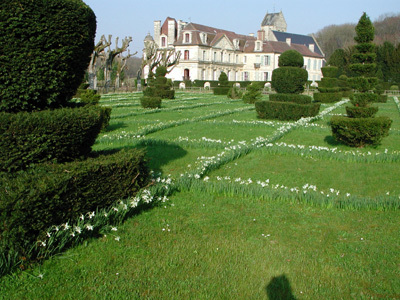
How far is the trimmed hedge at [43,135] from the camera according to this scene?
3889 millimetres

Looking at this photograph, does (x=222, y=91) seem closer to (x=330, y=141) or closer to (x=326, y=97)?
(x=326, y=97)

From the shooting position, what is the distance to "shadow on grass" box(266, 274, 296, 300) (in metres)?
3.10

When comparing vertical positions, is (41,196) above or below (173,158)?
above

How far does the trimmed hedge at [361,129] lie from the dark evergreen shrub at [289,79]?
19.5 feet

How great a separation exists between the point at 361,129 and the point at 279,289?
7367 mm

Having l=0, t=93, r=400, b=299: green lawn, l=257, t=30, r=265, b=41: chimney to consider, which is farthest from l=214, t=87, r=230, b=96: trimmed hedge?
l=0, t=93, r=400, b=299: green lawn

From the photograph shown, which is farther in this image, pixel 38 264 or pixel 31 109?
pixel 31 109

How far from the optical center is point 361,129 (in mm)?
9562

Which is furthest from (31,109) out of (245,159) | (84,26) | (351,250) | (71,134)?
(245,159)

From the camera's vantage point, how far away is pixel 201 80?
2206 inches

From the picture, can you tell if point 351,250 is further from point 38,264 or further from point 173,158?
point 173,158

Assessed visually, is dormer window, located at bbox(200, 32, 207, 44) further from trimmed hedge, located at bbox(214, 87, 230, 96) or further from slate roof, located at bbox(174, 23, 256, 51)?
trimmed hedge, located at bbox(214, 87, 230, 96)

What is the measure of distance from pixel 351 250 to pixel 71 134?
3.21m

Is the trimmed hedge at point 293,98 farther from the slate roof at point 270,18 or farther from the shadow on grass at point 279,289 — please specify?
the slate roof at point 270,18
